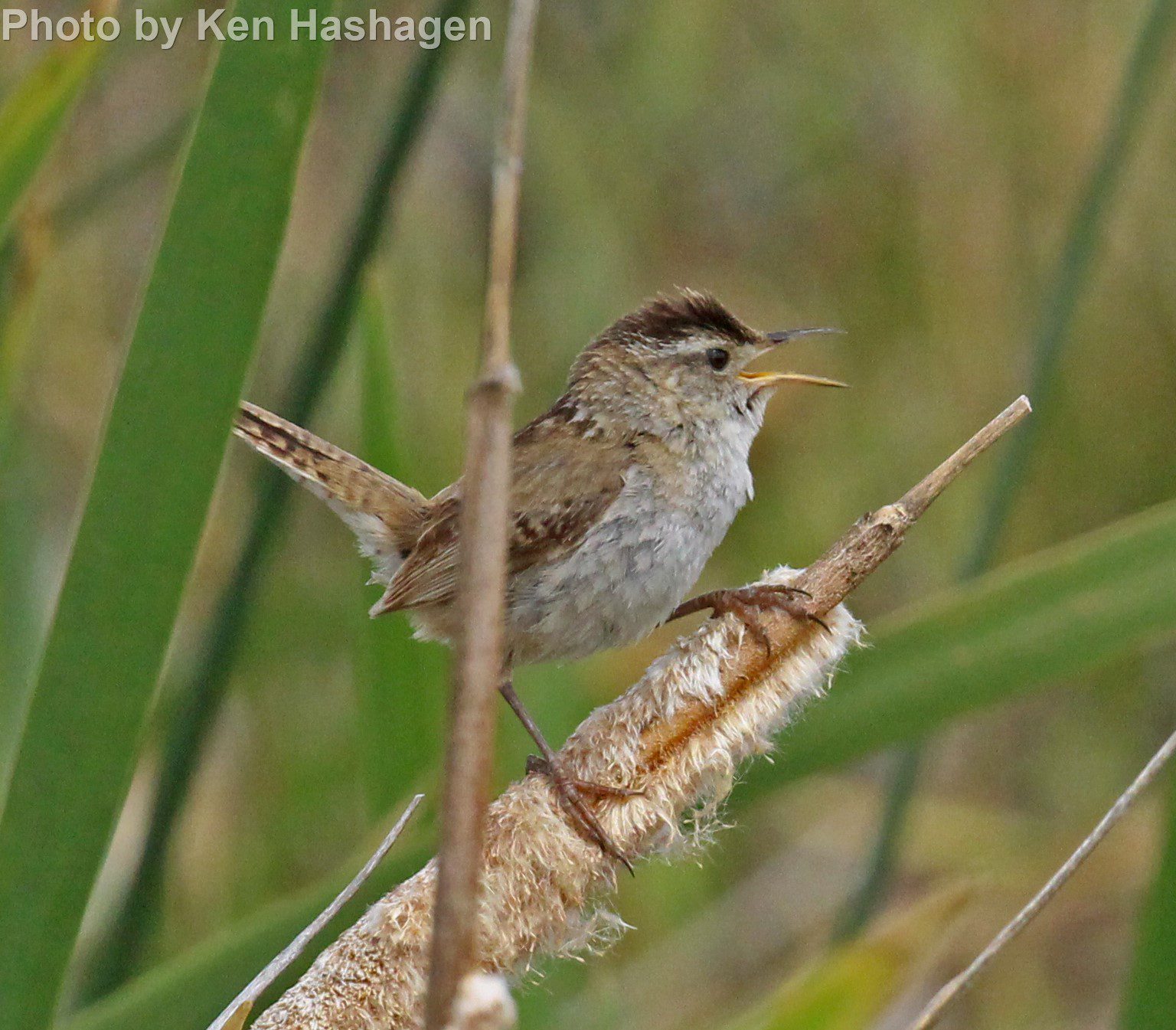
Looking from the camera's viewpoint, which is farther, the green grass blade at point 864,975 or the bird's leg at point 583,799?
the green grass blade at point 864,975

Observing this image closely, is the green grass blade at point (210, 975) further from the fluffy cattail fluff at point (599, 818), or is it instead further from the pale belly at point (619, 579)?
the pale belly at point (619, 579)

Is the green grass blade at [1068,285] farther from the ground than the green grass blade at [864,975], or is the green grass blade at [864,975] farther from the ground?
the green grass blade at [1068,285]

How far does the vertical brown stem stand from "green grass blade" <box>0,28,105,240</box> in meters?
0.85

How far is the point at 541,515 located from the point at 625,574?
0.57 feet

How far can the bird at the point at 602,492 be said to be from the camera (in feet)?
6.95

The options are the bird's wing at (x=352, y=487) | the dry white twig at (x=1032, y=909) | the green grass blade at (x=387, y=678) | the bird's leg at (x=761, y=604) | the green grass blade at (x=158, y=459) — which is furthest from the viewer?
the bird's wing at (x=352, y=487)

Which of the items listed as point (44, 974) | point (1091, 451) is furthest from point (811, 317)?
point (44, 974)

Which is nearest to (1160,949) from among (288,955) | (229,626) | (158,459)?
(288,955)

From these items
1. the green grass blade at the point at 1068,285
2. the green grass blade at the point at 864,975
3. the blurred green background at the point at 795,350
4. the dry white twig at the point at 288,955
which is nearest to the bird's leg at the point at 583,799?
the dry white twig at the point at 288,955

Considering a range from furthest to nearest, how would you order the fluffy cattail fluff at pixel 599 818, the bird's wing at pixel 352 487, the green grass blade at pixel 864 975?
the bird's wing at pixel 352 487 < the green grass blade at pixel 864 975 < the fluffy cattail fluff at pixel 599 818

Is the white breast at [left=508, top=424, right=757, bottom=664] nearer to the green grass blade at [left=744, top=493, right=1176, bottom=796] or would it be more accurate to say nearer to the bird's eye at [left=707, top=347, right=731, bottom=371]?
the bird's eye at [left=707, top=347, right=731, bottom=371]

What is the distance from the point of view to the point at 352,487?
230 centimetres

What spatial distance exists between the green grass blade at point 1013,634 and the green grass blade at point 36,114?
3.38ft

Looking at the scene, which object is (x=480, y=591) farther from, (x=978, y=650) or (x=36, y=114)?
(x=36, y=114)
